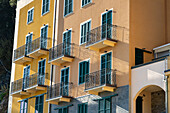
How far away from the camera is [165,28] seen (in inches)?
1255

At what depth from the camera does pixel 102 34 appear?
30.9 m

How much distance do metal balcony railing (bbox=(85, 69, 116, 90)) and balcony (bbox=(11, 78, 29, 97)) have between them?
921 centimetres

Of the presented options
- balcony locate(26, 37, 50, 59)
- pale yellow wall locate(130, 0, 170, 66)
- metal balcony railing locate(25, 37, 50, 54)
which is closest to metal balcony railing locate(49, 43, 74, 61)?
balcony locate(26, 37, 50, 59)

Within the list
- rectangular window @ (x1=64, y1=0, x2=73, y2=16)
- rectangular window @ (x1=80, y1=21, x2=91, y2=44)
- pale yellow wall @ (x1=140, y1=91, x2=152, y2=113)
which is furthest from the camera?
rectangular window @ (x1=64, y1=0, x2=73, y2=16)

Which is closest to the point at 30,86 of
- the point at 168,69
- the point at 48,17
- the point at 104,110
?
the point at 48,17

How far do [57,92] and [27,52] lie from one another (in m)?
6.48

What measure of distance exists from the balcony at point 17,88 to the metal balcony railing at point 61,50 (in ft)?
15.8

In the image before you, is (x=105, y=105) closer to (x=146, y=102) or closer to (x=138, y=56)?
(x=146, y=102)

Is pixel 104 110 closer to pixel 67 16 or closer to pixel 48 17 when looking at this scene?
pixel 67 16

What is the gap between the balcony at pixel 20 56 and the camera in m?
38.5

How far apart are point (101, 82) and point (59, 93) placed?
5.21 meters

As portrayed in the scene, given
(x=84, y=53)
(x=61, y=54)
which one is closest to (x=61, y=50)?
(x=61, y=54)

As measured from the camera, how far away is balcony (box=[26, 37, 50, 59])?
121 ft

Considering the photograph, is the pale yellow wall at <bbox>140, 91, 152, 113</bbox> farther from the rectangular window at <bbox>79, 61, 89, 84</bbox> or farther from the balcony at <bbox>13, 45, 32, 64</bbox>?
the balcony at <bbox>13, 45, 32, 64</bbox>
